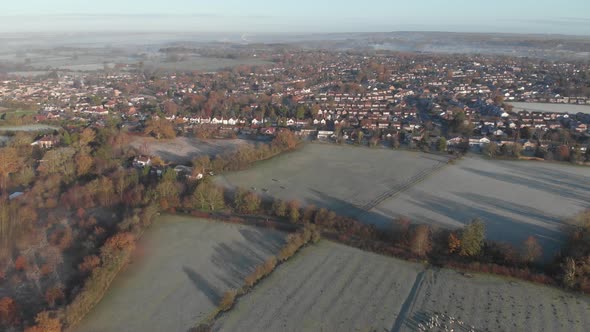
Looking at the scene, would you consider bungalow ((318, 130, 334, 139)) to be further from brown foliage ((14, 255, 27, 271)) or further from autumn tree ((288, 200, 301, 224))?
brown foliage ((14, 255, 27, 271))

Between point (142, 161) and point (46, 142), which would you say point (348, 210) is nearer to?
point (142, 161)

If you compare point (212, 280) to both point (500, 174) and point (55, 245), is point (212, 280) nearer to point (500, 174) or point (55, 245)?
A: point (55, 245)

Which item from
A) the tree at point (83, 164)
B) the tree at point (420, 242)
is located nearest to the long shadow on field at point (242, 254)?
the tree at point (420, 242)

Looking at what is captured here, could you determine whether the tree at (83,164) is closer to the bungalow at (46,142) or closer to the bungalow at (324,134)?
the bungalow at (46,142)

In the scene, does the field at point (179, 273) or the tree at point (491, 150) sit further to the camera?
the tree at point (491, 150)

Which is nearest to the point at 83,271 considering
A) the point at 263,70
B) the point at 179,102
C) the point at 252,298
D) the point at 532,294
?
the point at 252,298
